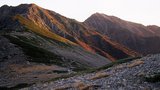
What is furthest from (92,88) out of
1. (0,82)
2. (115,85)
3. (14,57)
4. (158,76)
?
(14,57)

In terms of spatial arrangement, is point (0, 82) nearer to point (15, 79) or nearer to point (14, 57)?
point (15, 79)

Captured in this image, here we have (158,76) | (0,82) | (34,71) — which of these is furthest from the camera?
(34,71)

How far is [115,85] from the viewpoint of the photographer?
30.3 meters

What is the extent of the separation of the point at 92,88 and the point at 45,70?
84.2 metres

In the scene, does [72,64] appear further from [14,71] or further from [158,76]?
[158,76]

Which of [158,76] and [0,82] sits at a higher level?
[158,76]

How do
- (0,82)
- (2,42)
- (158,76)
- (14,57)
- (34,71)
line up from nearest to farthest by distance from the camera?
(158,76) → (0,82) → (34,71) → (14,57) → (2,42)

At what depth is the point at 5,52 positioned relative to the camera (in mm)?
134875

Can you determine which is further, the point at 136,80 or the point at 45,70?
the point at 45,70

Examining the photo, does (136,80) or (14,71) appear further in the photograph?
(14,71)

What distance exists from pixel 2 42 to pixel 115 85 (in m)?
125

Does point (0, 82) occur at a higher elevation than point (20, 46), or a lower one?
lower

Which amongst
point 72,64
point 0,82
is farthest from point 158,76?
point 72,64

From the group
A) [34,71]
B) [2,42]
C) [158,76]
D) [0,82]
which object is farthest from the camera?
[2,42]
